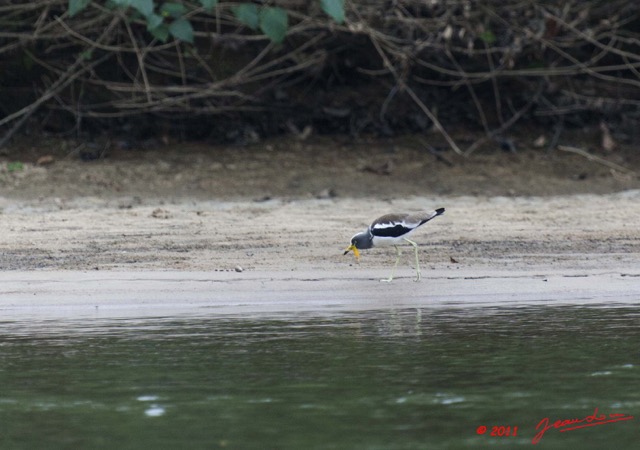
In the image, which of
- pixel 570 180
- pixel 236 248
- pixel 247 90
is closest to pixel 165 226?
pixel 236 248

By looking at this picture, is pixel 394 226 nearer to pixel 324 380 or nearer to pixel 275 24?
pixel 324 380

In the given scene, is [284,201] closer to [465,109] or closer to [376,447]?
[465,109]

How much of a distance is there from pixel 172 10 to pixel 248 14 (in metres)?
0.65

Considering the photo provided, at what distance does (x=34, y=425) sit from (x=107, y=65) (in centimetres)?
768

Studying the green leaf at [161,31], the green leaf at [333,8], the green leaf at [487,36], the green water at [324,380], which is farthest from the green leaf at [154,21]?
the green water at [324,380]

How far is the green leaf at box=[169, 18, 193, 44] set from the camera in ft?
32.9

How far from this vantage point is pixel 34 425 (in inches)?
175

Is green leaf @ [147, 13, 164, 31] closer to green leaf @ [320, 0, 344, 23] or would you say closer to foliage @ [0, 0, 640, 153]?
foliage @ [0, 0, 640, 153]

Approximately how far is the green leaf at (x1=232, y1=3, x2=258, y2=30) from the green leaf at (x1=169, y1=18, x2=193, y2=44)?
1.41 ft

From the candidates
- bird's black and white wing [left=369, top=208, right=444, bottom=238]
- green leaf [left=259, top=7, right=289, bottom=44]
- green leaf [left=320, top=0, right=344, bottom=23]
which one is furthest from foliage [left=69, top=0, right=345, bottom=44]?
bird's black and white wing [left=369, top=208, right=444, bottom=238]

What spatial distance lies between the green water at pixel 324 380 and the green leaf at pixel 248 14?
4.05m

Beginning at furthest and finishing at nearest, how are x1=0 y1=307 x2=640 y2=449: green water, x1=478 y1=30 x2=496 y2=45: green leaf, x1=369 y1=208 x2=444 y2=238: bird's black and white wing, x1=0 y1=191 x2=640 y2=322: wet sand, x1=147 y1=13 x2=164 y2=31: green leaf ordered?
x1=478 y1=30 x2=496 y2=45: green leaf < x1=147 y1=13 x2=164 y2=31: green leaf < x1=369 y1=208 x2=444 y2=238: bird's black and white wing < x1=0 y1=191 x2=640 y2=322: wet sand < x1=0 y1=307 x2=640 y2=449: green water

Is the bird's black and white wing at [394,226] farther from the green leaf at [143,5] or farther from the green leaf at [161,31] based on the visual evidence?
the green leaf at [161,31]

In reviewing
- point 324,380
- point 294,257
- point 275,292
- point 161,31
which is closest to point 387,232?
point 294,257
